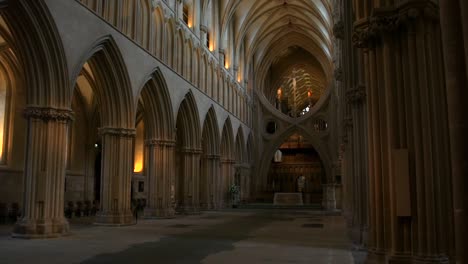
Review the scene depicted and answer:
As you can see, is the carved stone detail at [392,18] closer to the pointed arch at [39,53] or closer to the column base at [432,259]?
the column base at [432,259]

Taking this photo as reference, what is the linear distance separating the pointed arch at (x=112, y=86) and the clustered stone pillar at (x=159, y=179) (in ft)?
12.5

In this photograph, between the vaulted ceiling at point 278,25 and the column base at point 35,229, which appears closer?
the column base at point 35,229

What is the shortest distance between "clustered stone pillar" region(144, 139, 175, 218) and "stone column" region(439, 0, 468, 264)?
753 inches

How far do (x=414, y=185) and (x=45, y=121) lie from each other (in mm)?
11257

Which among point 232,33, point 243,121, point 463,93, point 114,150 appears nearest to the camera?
point 463,93

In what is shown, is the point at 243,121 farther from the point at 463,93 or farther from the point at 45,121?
the point at 463,93

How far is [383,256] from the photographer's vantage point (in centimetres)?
757

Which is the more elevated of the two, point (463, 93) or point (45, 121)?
point (45, 121)

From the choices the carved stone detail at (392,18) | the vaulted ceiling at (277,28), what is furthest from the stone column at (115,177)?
the vaulted ceiling at (277,28)

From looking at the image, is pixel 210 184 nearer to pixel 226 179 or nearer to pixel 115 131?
pixel 226 179

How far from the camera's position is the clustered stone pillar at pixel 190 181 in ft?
86.5

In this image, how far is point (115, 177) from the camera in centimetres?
1819

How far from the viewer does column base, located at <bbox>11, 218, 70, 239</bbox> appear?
13008 millimetres

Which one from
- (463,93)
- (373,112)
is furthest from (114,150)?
(463,93)
